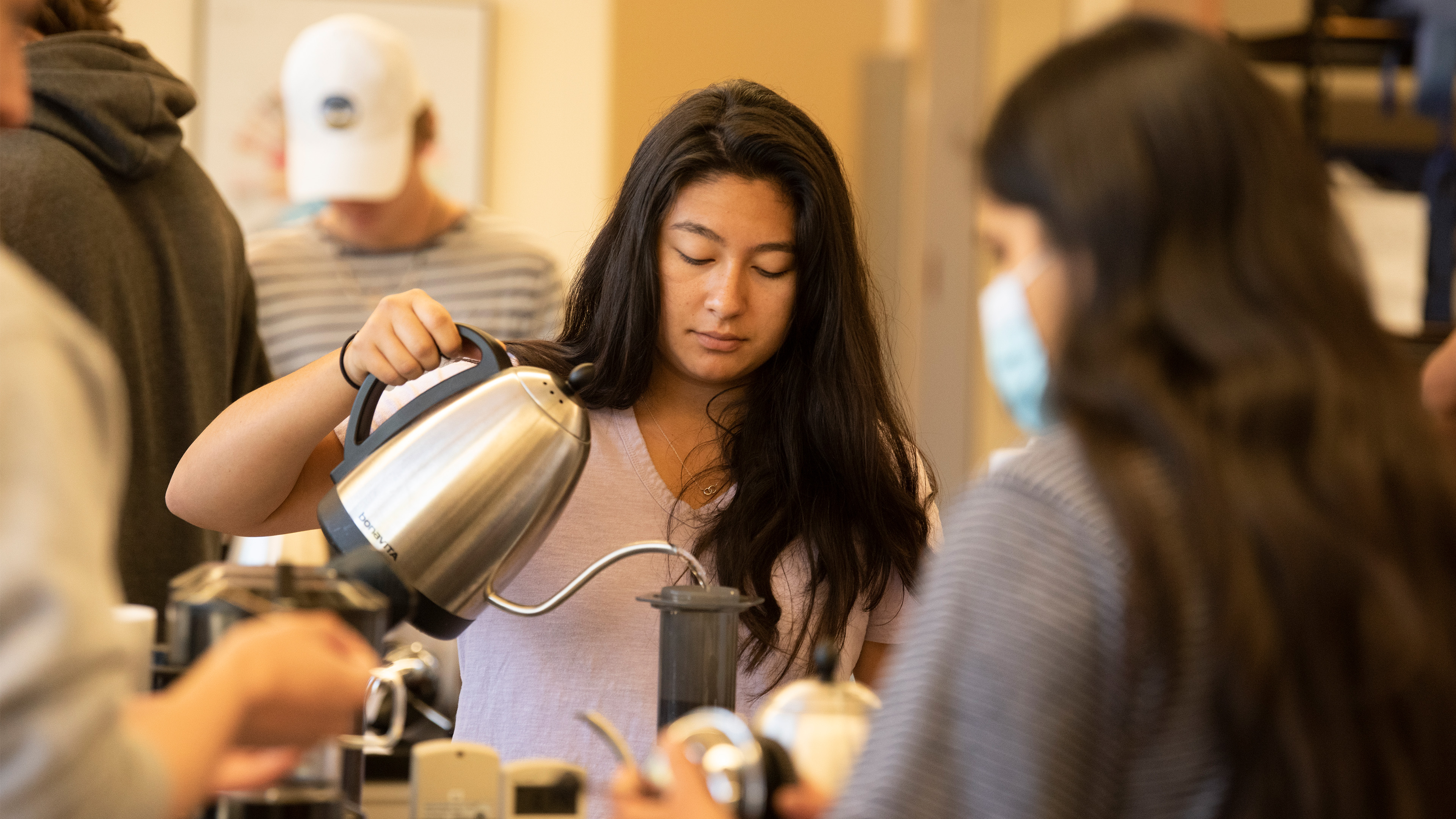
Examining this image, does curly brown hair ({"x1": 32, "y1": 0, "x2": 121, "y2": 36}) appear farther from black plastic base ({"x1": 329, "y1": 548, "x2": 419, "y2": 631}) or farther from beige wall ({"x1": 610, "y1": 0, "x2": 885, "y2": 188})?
beige wall ({"x1": 610, "y1": 0, "x2": 885, "y2": 188})

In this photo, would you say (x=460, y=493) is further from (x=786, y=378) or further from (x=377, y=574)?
(x=786, y=378)

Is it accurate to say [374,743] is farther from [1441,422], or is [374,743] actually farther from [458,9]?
[458,9]

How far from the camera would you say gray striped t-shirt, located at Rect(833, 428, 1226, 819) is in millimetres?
614

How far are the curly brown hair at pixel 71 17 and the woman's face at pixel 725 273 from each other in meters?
0.75

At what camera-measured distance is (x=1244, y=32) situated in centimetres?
295

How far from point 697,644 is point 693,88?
1988mm

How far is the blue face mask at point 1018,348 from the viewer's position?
28.3 inches

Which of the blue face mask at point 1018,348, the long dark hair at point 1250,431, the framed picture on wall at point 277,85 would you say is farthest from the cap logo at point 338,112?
the long dark hair at point 1250,431

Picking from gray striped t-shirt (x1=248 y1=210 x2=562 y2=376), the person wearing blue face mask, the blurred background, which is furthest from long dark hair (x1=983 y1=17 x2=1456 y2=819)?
the blurred background

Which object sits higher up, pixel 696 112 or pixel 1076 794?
pixel 696 112

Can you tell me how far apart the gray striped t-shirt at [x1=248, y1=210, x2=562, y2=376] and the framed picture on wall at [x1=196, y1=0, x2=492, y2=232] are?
0.92 meters

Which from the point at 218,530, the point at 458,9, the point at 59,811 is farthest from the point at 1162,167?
the point at 458,9

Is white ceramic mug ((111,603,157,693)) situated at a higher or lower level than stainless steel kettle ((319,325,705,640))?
lower

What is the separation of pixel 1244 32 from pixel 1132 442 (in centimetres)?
262
